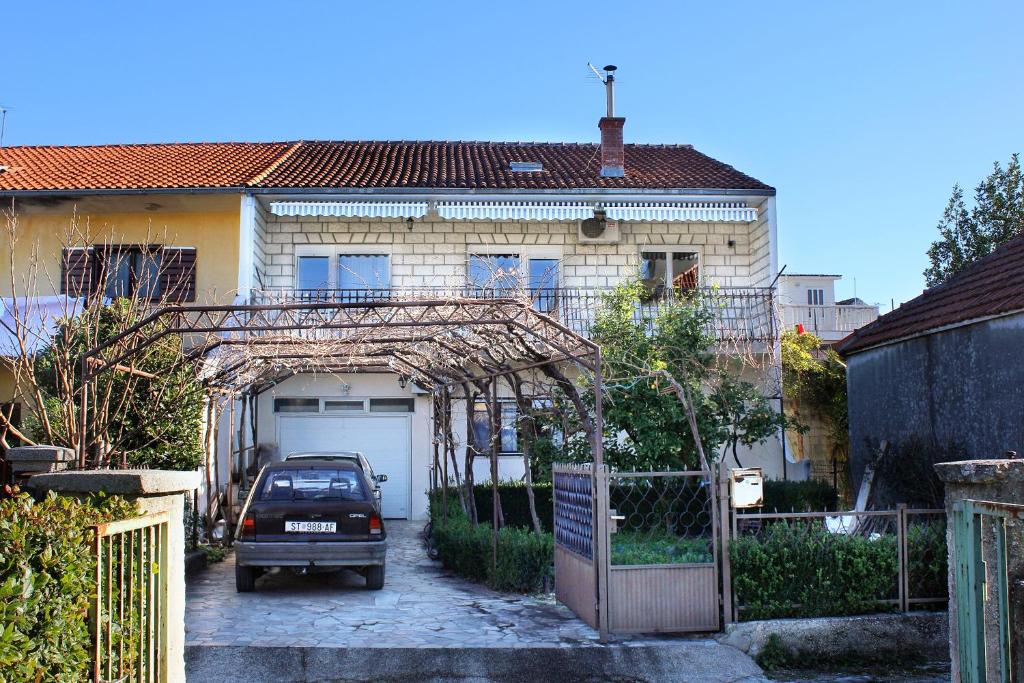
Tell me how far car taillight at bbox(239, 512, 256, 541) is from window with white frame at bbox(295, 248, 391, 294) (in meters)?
9.44

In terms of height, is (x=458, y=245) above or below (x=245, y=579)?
above

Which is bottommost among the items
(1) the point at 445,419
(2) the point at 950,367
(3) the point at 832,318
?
A: (1) the point at 445,419

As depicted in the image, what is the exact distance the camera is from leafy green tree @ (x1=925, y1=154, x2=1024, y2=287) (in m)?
21.9

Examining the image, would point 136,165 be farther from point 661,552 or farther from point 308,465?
point 661,552

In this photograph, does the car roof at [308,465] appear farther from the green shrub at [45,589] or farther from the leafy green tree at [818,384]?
the leafy green tree at [818,384]

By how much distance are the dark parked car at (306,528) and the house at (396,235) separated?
7.84 metres

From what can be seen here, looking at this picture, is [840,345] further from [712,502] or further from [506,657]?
[506,657]

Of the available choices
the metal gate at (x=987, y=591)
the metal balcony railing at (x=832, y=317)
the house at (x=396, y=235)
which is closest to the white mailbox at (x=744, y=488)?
the metal gate at (x=987, y=591)

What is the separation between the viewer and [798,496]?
670 inches

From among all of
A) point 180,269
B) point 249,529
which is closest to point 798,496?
point 249,529

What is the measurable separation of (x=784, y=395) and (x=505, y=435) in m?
5.82

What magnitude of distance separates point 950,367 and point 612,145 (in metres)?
10.3

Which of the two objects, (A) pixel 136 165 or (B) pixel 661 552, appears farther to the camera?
(A) pixel 136 165

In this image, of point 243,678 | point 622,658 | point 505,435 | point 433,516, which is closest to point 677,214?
point 505,435
